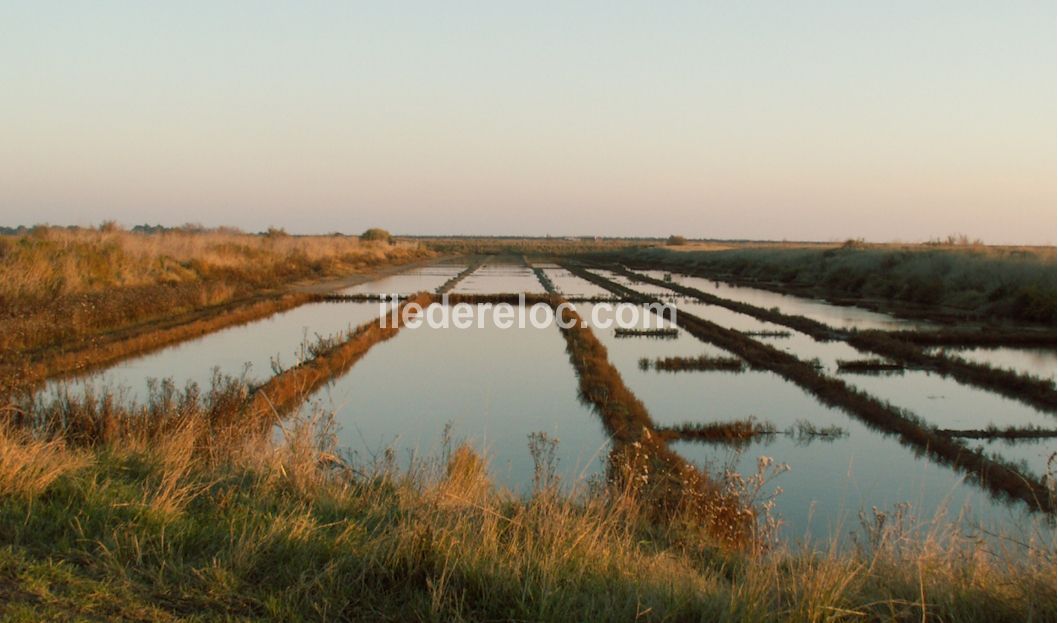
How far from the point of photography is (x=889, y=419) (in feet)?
30.0

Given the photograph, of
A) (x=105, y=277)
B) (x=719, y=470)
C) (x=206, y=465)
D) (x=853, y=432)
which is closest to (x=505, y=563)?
(x=206, y=465)

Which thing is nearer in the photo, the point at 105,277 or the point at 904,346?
the point at 904,346

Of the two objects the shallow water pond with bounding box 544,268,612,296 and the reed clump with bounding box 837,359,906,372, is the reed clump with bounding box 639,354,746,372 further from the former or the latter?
the shallow water pond with bounding box 544,268,612,296

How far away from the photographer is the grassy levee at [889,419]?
22.2 ft

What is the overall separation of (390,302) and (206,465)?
18.6 meters

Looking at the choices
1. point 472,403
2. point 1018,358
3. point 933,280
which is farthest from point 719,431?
point 933,280

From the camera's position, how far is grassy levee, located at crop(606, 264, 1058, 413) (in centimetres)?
1099

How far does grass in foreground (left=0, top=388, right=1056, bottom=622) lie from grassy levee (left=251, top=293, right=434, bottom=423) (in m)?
1.86

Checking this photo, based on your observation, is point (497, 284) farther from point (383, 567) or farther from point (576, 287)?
point (383, 567)

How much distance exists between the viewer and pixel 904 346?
1454 cm

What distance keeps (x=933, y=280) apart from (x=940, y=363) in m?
14.3

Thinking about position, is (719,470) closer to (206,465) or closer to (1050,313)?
(206,465)

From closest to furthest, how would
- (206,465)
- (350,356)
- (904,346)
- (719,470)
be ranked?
(206,465), (719,470), (350,356), (904,346)

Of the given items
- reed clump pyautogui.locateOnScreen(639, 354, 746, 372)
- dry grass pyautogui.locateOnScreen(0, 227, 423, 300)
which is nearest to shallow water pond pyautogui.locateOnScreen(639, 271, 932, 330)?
reed clump pyautogui.locateOnScreen(639, 354, 746, 372)
